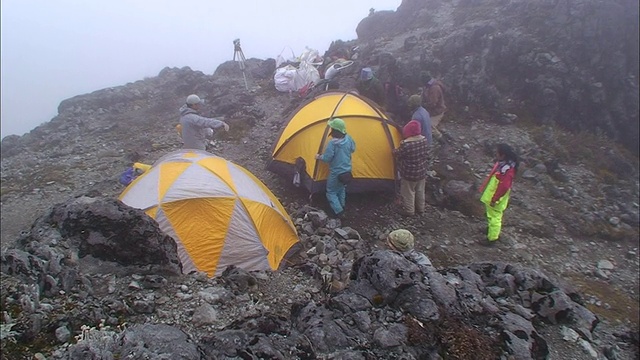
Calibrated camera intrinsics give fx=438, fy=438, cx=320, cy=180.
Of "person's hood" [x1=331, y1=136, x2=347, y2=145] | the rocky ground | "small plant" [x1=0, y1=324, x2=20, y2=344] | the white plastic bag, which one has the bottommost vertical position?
the rocky ground

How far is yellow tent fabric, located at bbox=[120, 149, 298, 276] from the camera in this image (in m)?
8.00

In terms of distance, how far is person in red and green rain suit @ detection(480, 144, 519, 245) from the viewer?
892cm

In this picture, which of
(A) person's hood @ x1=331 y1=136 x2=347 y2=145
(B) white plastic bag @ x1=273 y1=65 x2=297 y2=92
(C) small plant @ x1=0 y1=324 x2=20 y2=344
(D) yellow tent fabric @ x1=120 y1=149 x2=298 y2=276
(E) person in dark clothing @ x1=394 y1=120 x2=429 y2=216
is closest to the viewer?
(C) small plant @ x1=0 y1=324 x2=20 y2=344

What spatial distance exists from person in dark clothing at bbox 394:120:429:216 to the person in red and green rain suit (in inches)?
58.1

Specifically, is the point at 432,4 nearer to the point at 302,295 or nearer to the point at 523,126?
the point at 523,126

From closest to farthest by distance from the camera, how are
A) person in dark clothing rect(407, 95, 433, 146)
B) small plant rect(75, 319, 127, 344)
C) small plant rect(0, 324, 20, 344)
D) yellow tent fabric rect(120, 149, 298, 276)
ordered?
small plant rect(75, 319, 127, 344), small plant rect(0, 324, 20, 344), yellow tent fabric rect(120, 149, 298, 276), person in dark clothing rect(407, 95, 433, 146)

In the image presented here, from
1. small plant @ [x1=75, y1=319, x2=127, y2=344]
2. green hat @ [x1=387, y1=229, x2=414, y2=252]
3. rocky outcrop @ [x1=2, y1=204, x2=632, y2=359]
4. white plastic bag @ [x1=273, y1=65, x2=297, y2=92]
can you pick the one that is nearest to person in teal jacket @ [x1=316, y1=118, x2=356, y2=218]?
green hat @ [x1=387, y1=229, x2=414, y2=252]

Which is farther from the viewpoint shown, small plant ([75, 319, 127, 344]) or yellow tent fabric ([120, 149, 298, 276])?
yellow tent fabric ([120, 149, 298, 276])

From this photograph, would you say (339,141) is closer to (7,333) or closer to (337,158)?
(337,158)

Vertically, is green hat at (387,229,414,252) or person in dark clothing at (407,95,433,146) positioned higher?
person in dark clothing at (407,95,433,146)

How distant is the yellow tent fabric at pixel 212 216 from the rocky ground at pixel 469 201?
131 cm

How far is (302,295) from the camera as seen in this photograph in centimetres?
654

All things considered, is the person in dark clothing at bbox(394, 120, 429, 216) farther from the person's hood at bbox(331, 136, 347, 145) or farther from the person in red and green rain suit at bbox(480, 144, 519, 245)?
the person in red and green rain suit at bbox(480, 144, 519, 245)

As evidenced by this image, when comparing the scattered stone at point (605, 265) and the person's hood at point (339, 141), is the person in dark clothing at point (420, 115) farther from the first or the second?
the scattered stone at point (605, 265)
